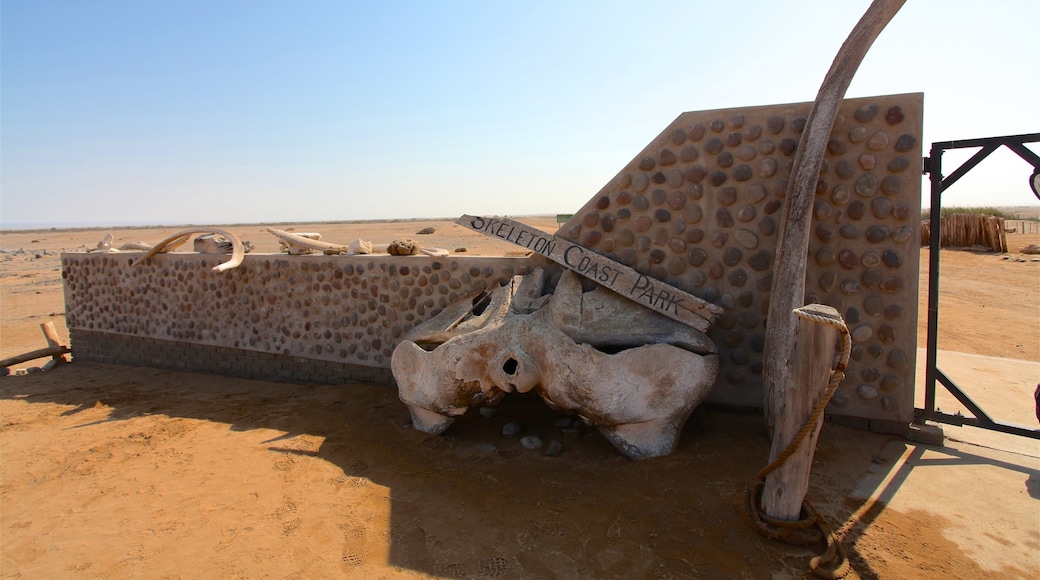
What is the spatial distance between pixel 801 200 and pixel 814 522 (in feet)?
6.75

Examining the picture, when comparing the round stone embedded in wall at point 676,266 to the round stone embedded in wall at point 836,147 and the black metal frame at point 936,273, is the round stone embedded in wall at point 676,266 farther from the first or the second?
the black metal frame at point 936,273

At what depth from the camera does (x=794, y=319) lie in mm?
3096

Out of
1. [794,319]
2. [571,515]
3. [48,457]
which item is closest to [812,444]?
→ [794,319]

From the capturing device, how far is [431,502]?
12.5ft

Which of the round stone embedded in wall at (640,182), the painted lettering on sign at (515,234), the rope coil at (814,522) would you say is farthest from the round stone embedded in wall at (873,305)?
the painted lettering on sign at (515,234)

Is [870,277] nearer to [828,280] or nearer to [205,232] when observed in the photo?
[828,280]

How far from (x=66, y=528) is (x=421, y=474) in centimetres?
243

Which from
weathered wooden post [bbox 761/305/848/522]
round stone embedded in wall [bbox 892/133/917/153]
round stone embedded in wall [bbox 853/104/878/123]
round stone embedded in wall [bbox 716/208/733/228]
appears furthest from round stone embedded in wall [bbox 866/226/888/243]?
weathered wooden post [bbox 761/305/848/522]

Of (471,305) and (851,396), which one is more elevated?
A: (471,305)

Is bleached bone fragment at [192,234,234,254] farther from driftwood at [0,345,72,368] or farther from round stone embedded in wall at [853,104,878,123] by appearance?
round stone embedded in wall at [853,104,878,123]

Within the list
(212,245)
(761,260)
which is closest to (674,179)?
(761,260)

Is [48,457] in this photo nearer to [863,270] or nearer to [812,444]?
[812,444]

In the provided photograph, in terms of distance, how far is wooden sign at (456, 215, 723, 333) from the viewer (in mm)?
4301

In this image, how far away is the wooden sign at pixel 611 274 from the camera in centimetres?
430
